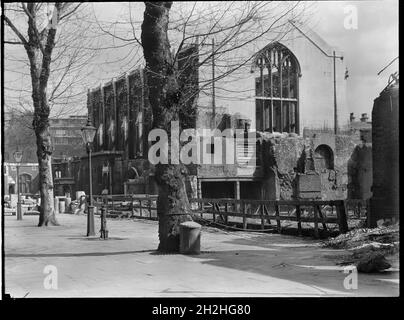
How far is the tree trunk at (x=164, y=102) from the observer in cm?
1133

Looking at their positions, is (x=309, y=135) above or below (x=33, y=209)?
above

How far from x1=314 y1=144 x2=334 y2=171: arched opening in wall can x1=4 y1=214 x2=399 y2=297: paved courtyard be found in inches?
843

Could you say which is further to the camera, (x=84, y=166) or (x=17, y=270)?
(x=84, y=166)

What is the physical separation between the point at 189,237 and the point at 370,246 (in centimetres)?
366

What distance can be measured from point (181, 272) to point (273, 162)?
2443cm

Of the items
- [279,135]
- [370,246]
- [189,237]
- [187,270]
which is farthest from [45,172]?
[279,135]

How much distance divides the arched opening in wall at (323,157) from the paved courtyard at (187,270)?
21.4 metres

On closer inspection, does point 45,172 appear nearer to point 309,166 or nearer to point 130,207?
point 130,207

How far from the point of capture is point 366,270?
891cm

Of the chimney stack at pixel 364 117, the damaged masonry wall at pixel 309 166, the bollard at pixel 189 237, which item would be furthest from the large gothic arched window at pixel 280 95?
the bollard at pixel 189 237

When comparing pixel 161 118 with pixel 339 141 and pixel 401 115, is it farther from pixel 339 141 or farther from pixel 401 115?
pixel 339 141

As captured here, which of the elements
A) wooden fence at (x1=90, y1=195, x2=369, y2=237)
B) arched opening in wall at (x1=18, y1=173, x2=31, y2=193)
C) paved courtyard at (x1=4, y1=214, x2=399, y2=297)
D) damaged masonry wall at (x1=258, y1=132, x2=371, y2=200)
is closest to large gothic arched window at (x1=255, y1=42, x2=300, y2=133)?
damaged masonry wall at (x1=258, y1=132, x2=371, y2=200)

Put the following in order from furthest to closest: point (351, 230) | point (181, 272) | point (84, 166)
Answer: point (84, 166) < point (351, 230) < point (181, 272)

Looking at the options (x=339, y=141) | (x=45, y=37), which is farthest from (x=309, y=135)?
(x=45, y=37)
